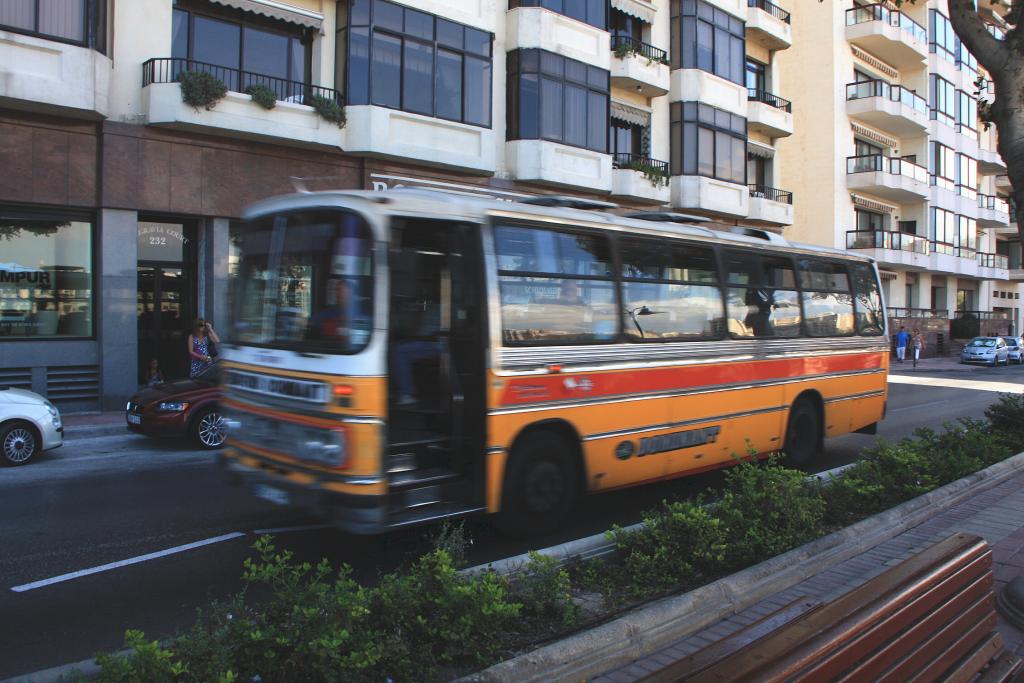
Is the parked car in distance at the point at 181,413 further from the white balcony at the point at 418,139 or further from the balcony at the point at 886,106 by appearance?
the balcony at the point at 886,106

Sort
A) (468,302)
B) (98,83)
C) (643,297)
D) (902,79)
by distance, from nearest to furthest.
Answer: (468,302), (643,297), (98,83), (902,79)

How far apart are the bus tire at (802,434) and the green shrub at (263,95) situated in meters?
12.0

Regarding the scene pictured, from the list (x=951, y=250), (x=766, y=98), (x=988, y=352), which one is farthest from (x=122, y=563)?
(x=951, y=250)

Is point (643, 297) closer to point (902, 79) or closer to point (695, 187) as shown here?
point (695, 187)

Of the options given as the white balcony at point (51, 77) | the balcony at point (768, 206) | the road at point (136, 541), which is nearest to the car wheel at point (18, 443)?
the road at point (136, 541)

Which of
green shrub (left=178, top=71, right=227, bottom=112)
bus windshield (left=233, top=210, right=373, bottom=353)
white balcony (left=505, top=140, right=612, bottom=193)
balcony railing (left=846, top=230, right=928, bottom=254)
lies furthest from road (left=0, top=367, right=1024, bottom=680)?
balcony railing (left=846, top=230, right=928, bottom=254)

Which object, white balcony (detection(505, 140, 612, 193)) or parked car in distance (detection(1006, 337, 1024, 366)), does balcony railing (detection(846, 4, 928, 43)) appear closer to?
parked car in distance (detection(1006, 337, 1024, 366))

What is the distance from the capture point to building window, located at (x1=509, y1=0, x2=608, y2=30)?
2053 centimetres

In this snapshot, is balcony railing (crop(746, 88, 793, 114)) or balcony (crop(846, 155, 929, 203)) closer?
balcony railing (crop(746, 88, 793, 114))

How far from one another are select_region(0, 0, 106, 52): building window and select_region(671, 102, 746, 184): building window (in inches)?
682

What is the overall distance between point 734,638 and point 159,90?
15447 mm

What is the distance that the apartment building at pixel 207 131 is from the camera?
14188 mm

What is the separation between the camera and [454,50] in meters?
18.7

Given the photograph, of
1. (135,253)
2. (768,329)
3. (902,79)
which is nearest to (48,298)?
(135,253)
